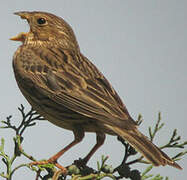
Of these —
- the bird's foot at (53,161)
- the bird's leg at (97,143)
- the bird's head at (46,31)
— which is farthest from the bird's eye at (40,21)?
the bird's foot at (53,161)

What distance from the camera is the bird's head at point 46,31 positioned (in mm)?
5727

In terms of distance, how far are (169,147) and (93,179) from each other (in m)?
0.96

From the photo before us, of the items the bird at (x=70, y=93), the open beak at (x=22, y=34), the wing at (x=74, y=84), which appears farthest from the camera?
the open beak at (x=22, y=34)

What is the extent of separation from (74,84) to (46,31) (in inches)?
51.1

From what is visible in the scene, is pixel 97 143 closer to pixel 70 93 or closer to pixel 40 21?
pixel 70 93

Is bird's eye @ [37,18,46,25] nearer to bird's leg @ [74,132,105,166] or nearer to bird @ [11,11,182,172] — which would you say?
bird @ [11,11,182,172]

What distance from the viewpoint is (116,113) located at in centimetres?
456

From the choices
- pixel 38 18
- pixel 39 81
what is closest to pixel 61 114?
pixel 39 81

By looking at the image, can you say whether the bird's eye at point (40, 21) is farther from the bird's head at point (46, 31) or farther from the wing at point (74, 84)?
the wing at point (74, 84)

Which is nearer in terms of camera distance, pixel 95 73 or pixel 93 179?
pixel 93 179

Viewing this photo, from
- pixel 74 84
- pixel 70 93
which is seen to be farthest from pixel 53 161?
pixel 74 84

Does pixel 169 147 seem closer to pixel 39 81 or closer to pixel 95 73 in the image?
pixel 95 73

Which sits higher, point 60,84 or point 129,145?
point 60,84

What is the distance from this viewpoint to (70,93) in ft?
15.7
